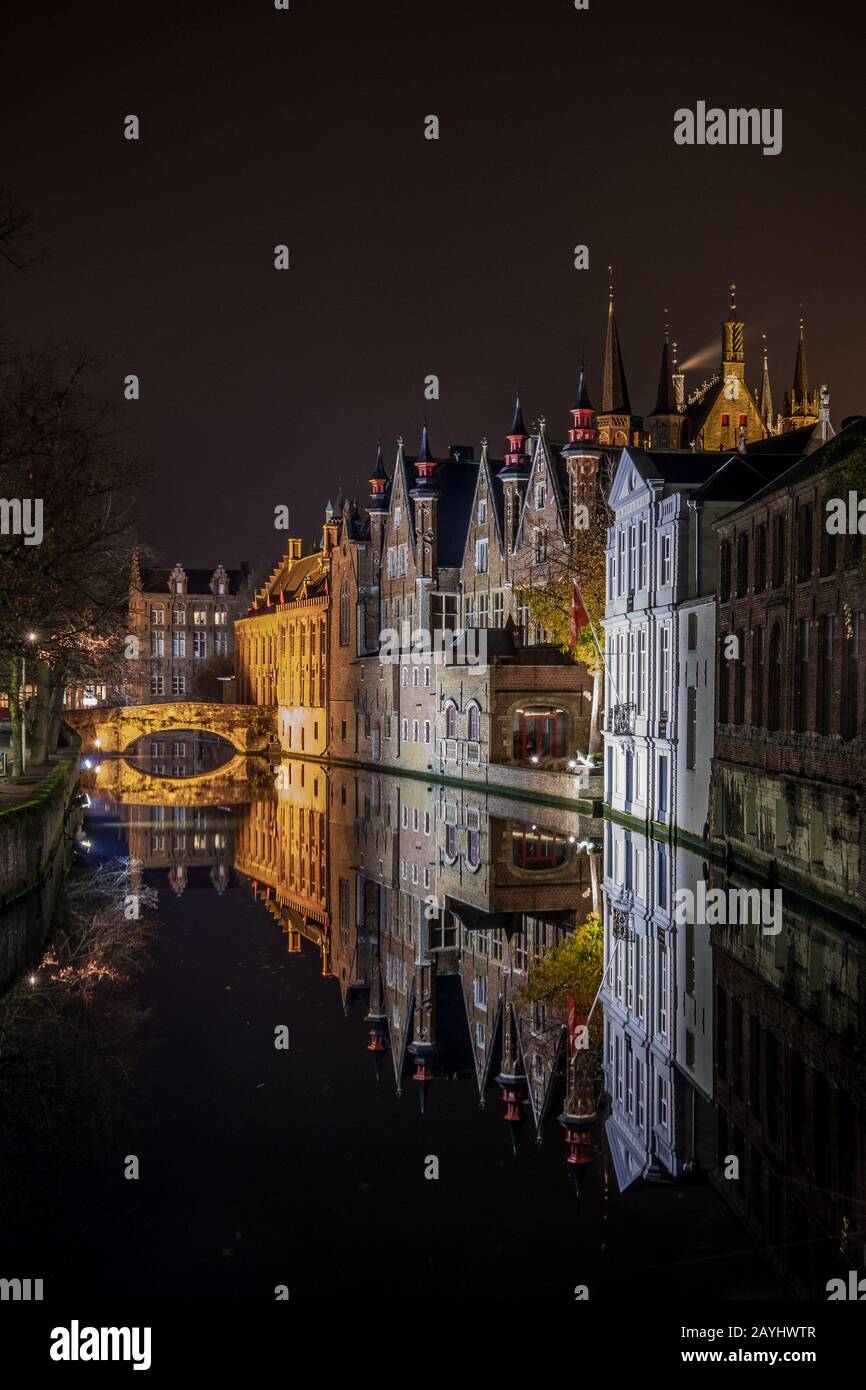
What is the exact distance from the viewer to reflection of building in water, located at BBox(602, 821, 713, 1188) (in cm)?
1135

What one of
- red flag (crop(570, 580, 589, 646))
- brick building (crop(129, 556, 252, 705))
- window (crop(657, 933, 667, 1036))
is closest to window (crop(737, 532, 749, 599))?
red flag (crop(570, 580, 589, 646))

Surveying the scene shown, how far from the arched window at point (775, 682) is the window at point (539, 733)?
21474 mm

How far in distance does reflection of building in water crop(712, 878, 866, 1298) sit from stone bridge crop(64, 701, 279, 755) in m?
65.2

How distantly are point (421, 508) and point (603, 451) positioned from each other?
52.7ft

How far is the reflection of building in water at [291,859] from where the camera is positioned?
2412cm

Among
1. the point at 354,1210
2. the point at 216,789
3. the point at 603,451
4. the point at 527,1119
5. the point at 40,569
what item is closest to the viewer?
the point at 354,1210

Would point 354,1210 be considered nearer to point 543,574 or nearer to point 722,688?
point 722,688

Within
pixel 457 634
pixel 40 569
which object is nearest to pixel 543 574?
pixel 457 634

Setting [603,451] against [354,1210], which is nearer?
[354,1210]

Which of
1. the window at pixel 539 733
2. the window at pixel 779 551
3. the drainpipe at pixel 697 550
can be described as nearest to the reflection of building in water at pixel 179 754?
the window at pixel 539 733

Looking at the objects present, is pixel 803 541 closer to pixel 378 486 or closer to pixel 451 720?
pixel 451 720

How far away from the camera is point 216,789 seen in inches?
2239

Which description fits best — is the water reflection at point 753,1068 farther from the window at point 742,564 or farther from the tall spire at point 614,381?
the tall spire at point 614,381

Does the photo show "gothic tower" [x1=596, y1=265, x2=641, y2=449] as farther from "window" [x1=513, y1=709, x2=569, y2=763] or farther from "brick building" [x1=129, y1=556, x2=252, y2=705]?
"brick building" [x1=129, y1=556, x2=252, y2=705]
